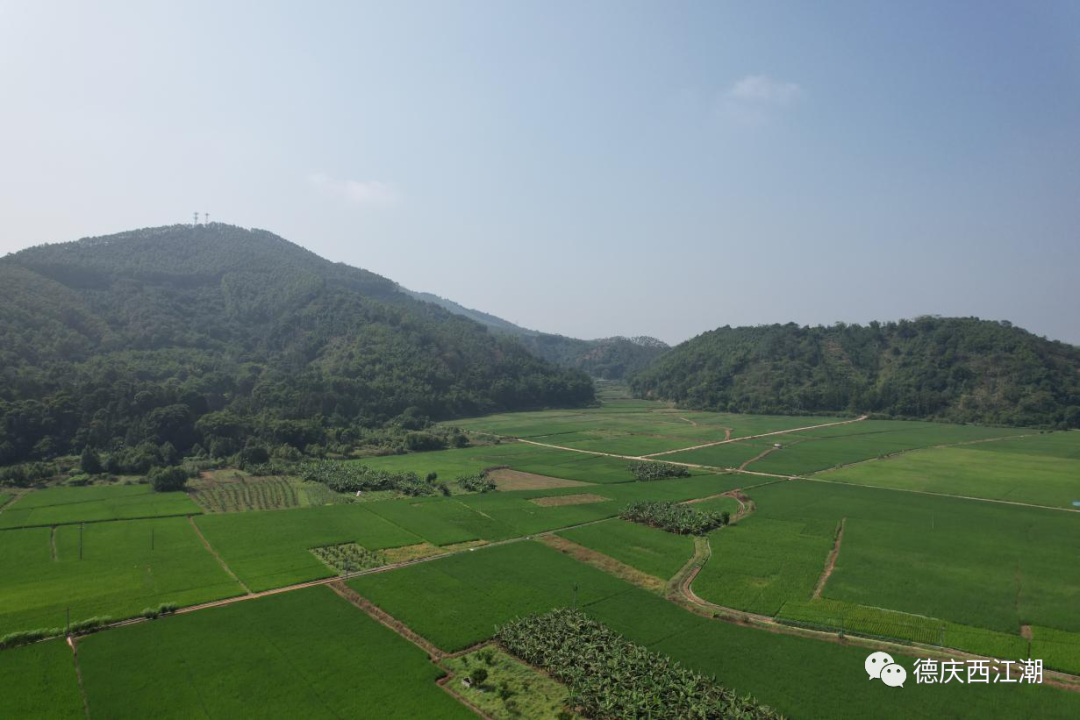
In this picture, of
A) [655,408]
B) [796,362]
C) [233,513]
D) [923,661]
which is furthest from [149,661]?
[796,362]

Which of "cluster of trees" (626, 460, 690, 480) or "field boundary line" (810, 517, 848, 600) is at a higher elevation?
"cluster of trees" (626, 460, 690, 480)

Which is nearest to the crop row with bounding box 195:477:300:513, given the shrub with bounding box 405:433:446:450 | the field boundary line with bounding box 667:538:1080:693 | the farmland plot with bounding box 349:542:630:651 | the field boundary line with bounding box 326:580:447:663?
the field boundary line with bounding box 326:580:447:663

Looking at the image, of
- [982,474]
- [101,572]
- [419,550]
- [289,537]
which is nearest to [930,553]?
[982,474]

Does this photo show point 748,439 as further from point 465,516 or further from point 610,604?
point 610,604

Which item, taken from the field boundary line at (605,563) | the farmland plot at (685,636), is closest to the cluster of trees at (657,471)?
the field boundary line at (605,563)

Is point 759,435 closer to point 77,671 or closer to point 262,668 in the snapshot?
point 262,668

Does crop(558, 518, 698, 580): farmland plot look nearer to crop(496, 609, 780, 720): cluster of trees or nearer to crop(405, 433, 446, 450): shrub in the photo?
crop(496, 609, 780, 720): cluster of trees

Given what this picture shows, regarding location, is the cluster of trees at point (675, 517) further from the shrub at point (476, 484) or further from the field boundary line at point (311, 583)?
the shrub at point (476, 484)
